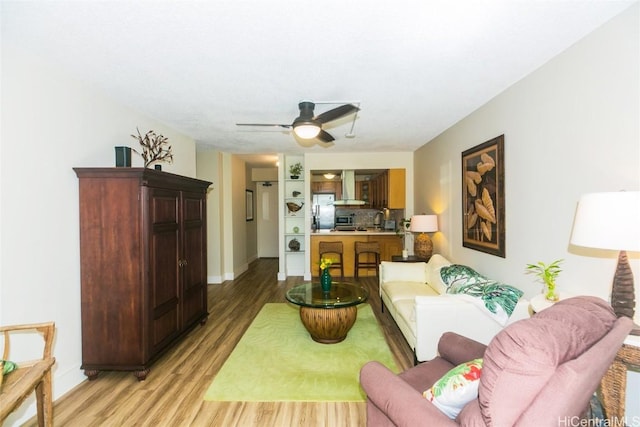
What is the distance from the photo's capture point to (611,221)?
129cm

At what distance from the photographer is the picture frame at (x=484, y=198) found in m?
2.73

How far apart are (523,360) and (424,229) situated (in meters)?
3.37

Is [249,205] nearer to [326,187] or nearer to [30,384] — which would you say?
[326,187]

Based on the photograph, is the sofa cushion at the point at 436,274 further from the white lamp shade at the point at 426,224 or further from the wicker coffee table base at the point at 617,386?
the wicker coffee table base at the point at 617,386

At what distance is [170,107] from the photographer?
9.95 feet

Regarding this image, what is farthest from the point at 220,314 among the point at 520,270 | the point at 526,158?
the point at 526,158

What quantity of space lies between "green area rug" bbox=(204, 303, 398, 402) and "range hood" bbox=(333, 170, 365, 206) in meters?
3.26

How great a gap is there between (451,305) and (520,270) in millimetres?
705

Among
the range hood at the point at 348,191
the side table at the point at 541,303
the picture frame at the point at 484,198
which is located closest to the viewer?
the side table at the point at 541,303

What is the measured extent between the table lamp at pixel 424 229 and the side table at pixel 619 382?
2.85 m

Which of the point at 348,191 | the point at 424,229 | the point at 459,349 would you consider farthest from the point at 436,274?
the point at 348,191

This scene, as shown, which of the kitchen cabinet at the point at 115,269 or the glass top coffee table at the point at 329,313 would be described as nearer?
the kitchen cabinet at the point at 115,269

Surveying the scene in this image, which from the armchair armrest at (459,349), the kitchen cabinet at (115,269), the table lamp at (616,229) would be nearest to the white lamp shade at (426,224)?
the armchair armrest at (459,349)

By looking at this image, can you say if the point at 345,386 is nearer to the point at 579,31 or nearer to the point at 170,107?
the point at 579,31
